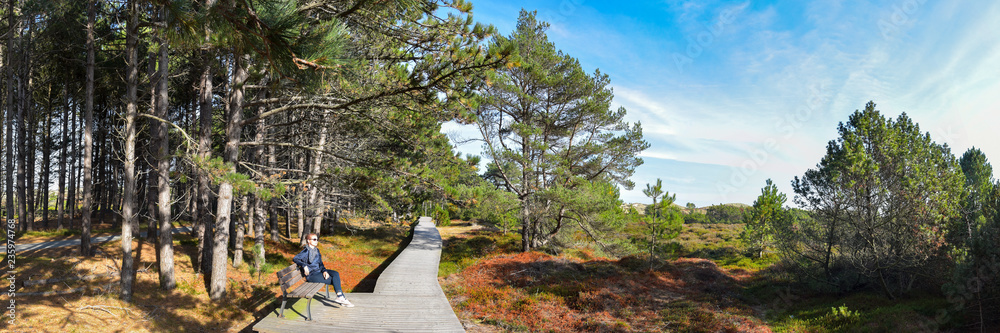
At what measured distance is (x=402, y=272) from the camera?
12.6m

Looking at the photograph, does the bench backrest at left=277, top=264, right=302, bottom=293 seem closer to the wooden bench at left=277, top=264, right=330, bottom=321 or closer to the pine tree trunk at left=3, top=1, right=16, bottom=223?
the wooden bench at left=277, top=264, right=330, bottom=321

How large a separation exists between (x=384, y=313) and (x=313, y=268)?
161 centimetres

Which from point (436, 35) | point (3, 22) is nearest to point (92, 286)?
point (436, 35)

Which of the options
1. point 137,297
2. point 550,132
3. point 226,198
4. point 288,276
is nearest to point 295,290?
point 288,276

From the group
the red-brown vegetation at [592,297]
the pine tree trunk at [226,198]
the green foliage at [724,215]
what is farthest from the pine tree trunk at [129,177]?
the green foliage at [724,215]

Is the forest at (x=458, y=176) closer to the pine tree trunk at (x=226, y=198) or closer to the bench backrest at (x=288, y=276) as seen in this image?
the pine tree trunk at (x=226, y=198)

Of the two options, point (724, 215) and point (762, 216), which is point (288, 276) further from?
point (724, 215)

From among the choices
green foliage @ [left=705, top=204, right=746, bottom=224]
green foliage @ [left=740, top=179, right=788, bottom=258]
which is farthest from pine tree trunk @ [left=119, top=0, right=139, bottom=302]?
green foliage @ [left=705, top=204, right=746, bottom=224]

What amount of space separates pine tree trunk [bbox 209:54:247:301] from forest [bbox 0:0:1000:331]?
0.18ft

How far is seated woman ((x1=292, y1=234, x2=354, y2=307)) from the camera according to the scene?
745 cm

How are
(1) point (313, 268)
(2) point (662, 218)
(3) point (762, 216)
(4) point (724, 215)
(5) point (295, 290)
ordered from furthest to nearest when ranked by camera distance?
1. (4) point (724, 215)
2. (3) point (762, 216)
3. (2) point (662, 218)
4. (1) point (313, 268)
5. (5) point (295, 290)

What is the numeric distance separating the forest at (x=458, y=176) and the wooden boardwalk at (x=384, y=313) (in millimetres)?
1314

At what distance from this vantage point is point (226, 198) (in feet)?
31.5

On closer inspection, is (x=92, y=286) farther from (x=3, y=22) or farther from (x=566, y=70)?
(x=566, y=70)
